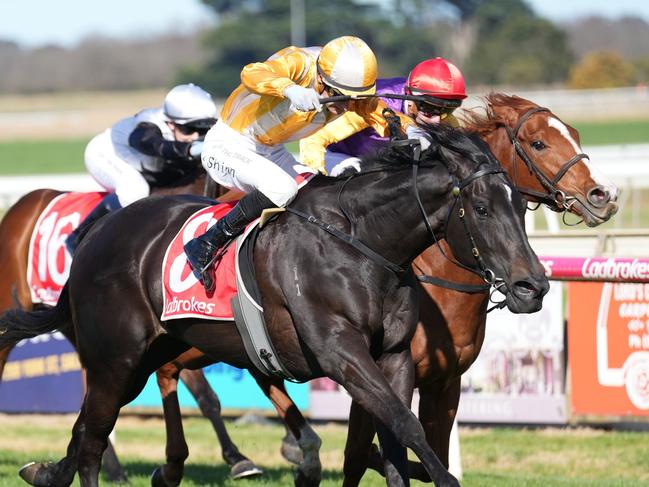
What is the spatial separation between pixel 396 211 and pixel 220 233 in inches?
29.0

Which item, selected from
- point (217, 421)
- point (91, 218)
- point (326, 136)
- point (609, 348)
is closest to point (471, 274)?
point (326, 136)

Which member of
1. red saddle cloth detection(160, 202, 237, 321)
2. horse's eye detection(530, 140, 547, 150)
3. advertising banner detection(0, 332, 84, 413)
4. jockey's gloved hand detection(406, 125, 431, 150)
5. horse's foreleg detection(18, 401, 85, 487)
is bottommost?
advertising banner detection(0, 332, 84, 413)

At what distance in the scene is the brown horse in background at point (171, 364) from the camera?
6211 millimetres

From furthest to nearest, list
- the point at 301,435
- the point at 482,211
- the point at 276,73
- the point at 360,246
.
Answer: the point at 301,435, the point at 276,73, the point at 360,246, the point at 482,211

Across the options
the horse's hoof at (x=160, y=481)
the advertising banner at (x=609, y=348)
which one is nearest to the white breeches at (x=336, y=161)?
the horse's hoof at (x=160, y=481)

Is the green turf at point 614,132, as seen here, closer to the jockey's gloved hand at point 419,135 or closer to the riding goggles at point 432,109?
the riding goggles at point 432,109

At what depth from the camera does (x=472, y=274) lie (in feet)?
16.7

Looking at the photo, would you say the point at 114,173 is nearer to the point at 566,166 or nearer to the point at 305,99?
the point at 305,99

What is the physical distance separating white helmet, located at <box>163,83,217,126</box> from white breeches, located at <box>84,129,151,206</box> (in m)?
0.40

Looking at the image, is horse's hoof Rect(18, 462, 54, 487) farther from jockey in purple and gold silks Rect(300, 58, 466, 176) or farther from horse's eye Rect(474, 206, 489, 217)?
horse's eye Rect(474, 206, 489, 217)

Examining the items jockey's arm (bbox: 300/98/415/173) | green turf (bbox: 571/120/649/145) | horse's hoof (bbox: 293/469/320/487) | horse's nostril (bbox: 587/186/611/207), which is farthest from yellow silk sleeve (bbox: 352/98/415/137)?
green turf (bbox: 571/120/649/145)

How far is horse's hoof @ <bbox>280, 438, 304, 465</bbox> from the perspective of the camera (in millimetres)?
6109

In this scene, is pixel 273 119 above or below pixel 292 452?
above

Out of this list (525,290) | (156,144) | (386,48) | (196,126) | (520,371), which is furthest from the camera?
(386,48)
